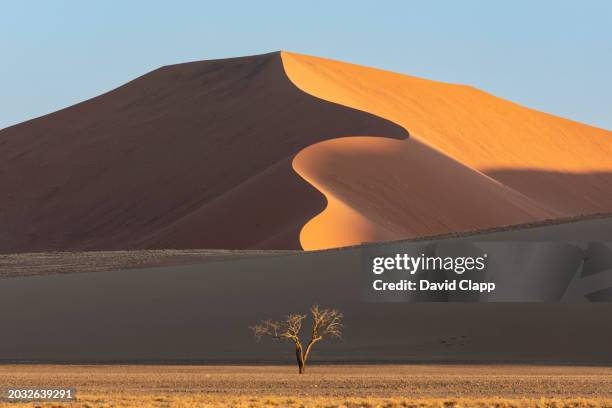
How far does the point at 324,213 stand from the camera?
6222cm

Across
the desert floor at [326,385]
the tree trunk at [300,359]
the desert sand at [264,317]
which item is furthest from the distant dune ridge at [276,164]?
the tree trunk at [300,359]

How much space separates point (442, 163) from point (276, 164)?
10.6m

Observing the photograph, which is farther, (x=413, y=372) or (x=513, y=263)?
(x=513, y=263)

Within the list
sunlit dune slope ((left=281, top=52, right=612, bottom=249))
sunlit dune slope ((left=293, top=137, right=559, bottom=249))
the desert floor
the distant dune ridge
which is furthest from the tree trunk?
sunlit dune slope ((left=293, top=137, right=559, bottom=249))

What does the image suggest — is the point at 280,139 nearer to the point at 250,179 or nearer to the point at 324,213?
the point at 250,179

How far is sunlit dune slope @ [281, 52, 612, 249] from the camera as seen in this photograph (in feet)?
221

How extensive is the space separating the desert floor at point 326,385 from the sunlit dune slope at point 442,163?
28.7 meters

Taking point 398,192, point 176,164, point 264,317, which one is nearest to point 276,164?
point 398,192

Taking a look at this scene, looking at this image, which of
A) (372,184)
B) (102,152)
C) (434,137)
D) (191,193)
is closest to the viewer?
(372,184)

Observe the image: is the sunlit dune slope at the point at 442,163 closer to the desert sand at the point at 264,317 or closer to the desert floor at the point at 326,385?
the desert sand at the point at 264,317

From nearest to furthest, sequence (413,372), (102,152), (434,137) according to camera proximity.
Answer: (413,372)
(102,152)
(434,137)

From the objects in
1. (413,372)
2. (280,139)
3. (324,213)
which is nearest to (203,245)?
(324,213)

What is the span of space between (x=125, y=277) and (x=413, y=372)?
16.2 metres

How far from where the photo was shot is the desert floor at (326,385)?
2106 centimetres
